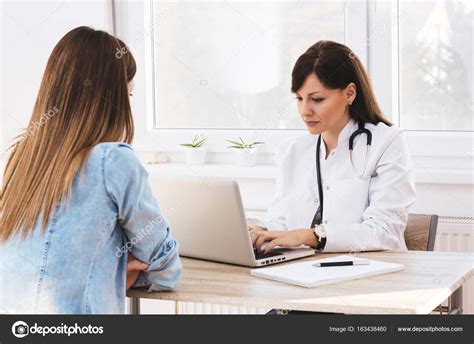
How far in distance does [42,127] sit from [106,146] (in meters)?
0.16

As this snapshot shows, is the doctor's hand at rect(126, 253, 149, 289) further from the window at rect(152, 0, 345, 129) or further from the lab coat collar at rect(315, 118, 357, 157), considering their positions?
the window at rect(152, 0, 345, 129)

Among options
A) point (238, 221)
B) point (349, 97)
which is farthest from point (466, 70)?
point (238, 221)

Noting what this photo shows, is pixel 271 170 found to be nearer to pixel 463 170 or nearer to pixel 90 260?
pixel 463 170

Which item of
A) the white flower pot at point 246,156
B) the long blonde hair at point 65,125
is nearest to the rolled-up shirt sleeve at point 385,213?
the long blonde hair at point 65,125

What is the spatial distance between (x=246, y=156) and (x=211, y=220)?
1448 millimetres

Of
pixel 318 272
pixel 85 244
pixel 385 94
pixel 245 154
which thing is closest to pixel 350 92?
pixel 385 94

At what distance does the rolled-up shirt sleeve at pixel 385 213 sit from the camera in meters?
2.29

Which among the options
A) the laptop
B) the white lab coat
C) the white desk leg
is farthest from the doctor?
the white desk leg

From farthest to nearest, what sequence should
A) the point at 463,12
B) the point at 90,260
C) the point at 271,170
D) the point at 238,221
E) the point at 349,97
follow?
1. the point at 271,170
2. the point at 463,12
3. the point at 349,97
4. the point at 238,221
5. the point at 90,260

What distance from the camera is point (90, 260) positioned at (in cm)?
171

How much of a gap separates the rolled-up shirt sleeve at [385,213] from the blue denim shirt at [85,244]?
0.71 metres

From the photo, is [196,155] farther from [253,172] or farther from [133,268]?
[133,268]

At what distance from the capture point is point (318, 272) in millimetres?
1977

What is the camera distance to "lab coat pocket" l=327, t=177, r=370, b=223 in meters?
2.50
